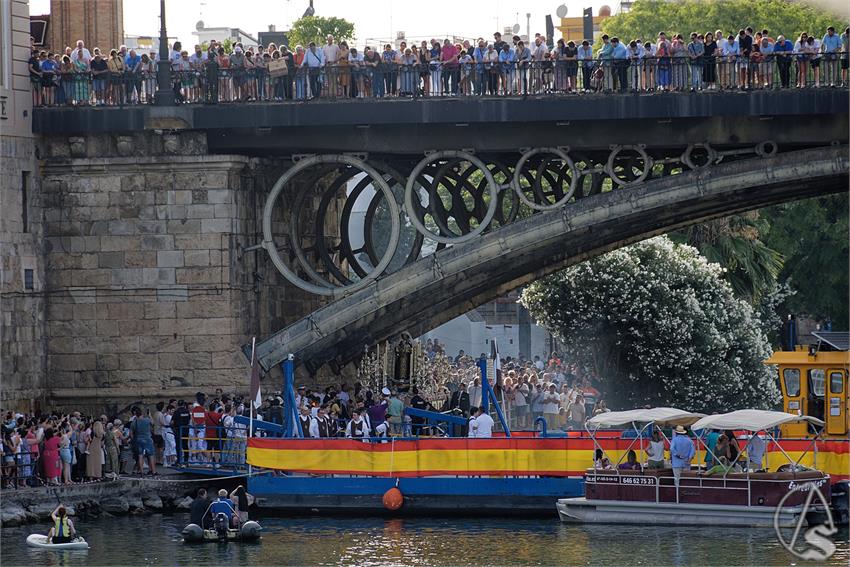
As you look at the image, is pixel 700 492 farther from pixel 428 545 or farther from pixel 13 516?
pixel 13 516

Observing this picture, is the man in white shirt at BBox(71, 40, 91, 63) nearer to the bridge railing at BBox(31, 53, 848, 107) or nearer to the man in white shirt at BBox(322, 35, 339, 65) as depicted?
the bridge railing at BBox(31, 53, 848, 107)

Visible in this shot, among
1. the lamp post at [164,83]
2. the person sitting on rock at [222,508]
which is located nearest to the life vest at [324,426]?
the person sitting on rock at [222,508]

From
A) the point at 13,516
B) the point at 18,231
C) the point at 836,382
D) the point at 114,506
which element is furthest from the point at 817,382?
the point at 18,231

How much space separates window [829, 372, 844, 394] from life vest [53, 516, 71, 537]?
14154mm

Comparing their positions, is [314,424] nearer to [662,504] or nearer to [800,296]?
[662,504]

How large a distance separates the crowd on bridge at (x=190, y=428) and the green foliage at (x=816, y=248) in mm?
18330

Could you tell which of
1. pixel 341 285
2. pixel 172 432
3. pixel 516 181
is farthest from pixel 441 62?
pixel 172 432

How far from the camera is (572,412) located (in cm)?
4341

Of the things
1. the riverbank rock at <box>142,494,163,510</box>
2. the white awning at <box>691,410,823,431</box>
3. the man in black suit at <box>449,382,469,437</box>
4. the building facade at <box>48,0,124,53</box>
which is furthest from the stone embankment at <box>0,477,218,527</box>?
the building facade at <box>48,0,124,53</box>

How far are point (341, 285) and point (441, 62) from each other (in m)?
5.65

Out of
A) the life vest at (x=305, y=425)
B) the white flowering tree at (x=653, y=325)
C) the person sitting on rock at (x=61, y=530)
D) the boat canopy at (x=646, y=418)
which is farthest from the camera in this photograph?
the white flowering tree at (x=653, y=325)

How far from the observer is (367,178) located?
4128 cm

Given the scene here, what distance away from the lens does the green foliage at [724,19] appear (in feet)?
207

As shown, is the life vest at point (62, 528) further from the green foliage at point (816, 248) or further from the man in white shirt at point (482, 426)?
the green foliage at point (816, 248)
